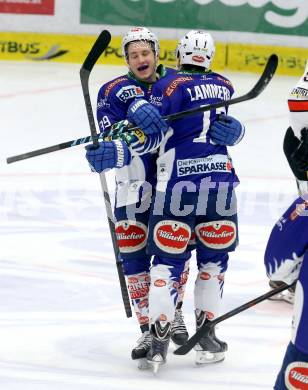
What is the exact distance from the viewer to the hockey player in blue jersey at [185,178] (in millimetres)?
4324

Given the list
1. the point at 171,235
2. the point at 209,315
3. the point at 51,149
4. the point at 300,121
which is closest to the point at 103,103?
the point at 51,149

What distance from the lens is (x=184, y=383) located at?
4281 millimetres

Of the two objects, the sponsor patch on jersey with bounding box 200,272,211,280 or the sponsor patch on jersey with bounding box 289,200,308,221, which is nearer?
the sponsor patch on jersey with bounding box 289,200,308,221

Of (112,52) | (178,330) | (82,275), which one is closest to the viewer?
(178,330)

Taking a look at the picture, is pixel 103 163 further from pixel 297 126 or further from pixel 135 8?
pixel 135 8

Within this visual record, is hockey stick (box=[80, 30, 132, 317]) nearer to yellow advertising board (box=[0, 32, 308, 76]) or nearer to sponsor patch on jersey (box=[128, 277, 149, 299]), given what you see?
sponsor patch on jersey (box=[128, 277, 149, 299])

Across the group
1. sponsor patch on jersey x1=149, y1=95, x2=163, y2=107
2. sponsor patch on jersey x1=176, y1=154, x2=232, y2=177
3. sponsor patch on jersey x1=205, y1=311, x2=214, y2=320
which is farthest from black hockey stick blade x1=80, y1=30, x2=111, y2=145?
sponsor patch on jersey x1=205, y1=311, x2=214, y2=320

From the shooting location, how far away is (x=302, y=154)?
120 inches

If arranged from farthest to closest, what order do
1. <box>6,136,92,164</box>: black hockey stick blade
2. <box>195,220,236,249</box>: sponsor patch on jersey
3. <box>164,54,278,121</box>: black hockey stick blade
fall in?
<box>195,220,236,249</box>: sponsor patch on jersey
<box>6,136,92,164</box>: black hockey stick blade
<box>164,54,278,121</box>: black hockey stick blade

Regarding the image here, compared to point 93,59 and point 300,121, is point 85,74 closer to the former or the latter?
point 93,59

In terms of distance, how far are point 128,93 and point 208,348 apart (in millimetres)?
1095

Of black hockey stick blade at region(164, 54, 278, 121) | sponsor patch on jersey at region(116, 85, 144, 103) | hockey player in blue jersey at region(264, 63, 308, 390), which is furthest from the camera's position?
sponsor patch on jersey at region(116, 85, 144, 103)

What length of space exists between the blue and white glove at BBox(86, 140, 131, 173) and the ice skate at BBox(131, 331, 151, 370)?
2.55 ft

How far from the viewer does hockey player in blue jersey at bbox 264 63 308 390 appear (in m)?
2.98
